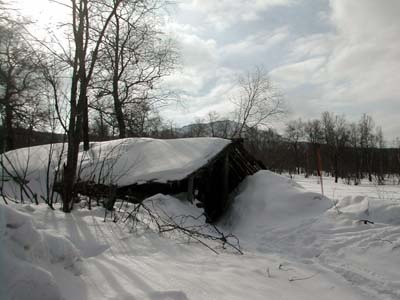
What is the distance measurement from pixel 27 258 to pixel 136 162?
21.4ft

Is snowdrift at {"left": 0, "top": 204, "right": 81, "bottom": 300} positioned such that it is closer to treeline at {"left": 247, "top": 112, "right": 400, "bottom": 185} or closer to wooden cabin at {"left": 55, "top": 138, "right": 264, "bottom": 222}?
wooden cabin at {"left": 55, "top": 138, "right": 264, "bottom": 222}

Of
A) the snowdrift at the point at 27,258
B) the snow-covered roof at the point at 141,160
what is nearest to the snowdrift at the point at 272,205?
the snow-covered roof at the point at 141,160

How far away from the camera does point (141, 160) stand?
28.5 ft

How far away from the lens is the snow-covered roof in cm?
794

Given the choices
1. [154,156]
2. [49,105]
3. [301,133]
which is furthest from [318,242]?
[301,133]

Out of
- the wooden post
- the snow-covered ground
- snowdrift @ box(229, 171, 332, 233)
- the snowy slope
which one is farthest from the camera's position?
the wooden post

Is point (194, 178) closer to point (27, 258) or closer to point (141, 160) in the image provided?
point (141, 160)

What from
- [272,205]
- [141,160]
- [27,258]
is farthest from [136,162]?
[27,258]

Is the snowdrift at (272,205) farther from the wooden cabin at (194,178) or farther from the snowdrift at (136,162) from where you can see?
the snowdrift at (136,162)

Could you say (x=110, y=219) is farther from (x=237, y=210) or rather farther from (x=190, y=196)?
(x=237, y=210)

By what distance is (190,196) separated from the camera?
27.9ft

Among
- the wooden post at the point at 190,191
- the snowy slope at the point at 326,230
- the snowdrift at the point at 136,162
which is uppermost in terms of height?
the snowdrift at the point at 136,162

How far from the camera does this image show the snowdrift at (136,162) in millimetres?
7938

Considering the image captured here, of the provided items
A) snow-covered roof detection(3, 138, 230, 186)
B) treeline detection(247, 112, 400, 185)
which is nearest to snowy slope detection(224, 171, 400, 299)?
snow-covered roof detection(3, 138, 230, 186)
